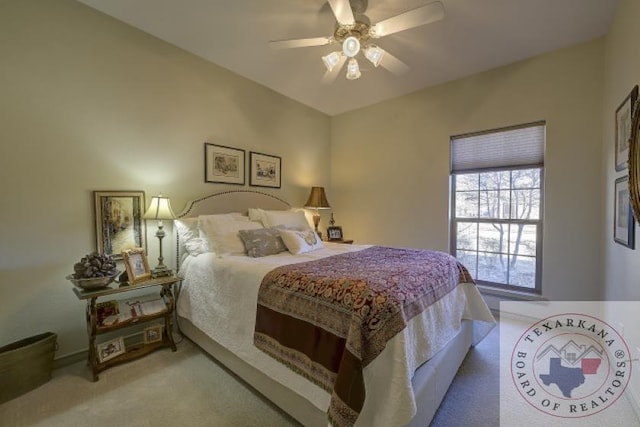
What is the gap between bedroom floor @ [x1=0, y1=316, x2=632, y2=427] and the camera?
1.59 meters

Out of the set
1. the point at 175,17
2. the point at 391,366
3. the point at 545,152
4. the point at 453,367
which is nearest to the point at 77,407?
the point at 391,366

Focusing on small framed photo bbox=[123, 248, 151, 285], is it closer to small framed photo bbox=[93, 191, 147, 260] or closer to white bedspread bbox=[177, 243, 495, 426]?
small framed photo bbox=[93, 191, 147, 260]

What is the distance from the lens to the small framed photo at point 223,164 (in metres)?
3.01

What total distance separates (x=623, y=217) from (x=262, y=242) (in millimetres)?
2732

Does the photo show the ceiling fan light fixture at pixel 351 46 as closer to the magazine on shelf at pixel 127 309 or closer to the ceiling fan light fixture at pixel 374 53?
the ceiling fan light fixture at pixel 374 53

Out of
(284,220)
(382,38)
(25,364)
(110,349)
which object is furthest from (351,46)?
(25,364)

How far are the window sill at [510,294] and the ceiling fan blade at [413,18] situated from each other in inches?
113

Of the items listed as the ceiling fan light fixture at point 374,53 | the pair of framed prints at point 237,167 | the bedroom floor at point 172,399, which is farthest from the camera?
the pair of framed prints at point 237,167

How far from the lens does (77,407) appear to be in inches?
66.6

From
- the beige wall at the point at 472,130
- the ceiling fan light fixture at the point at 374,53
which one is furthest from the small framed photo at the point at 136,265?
the beige wall at the point at 472,130

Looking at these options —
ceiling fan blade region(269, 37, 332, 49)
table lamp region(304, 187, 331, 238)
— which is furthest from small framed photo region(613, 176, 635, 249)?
table lamp region(304, 187, 331, 238)

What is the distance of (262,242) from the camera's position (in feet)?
8.18

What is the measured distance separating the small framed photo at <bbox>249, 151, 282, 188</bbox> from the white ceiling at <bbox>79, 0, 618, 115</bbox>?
97 centimetres

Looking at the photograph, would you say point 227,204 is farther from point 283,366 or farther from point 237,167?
point 283,366
